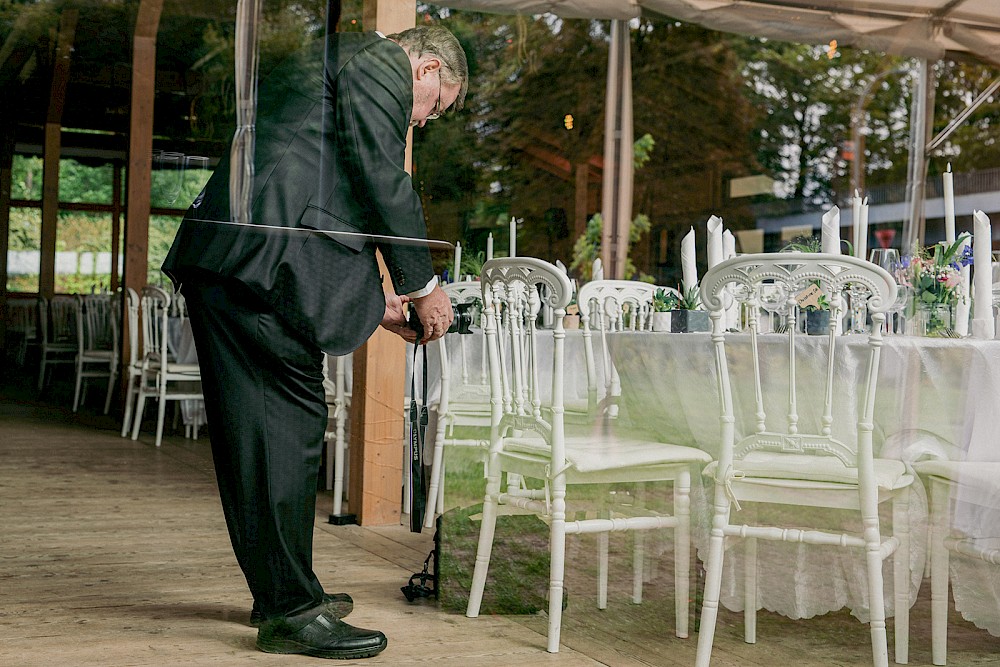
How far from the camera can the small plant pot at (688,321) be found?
191 cm

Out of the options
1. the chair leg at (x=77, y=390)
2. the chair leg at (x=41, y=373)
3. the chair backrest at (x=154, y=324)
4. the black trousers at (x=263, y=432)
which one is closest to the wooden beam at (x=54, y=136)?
the black trousers at (x=263, y=432)

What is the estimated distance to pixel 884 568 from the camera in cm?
132

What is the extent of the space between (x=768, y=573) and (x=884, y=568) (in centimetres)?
20

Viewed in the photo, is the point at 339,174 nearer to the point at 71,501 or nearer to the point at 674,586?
the point at 674,586

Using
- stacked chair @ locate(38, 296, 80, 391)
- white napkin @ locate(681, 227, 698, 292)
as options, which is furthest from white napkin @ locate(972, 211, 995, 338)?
stacked chair @ locate(38, 296, 80, 391)

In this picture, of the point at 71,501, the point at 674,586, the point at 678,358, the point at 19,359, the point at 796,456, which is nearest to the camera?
the point at 796,456

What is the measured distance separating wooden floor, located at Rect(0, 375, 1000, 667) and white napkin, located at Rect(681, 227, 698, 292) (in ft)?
1.56

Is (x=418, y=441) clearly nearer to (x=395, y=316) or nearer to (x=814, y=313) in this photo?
(x=395, y=316)

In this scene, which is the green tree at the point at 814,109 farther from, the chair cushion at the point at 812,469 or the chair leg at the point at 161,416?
the chair leg at the point at 161,416

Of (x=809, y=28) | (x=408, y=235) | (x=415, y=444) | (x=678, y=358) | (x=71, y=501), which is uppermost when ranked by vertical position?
(x=809, y=28)

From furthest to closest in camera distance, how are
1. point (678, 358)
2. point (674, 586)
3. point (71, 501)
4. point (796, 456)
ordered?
1. point (71, 501)
2. point (678, 358)
3. point (674, 586)
4. point (796, 456)

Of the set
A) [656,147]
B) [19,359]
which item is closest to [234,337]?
[656,147]

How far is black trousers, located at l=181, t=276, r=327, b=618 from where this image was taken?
1437mm

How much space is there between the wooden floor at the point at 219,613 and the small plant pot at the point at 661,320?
1.85ft
